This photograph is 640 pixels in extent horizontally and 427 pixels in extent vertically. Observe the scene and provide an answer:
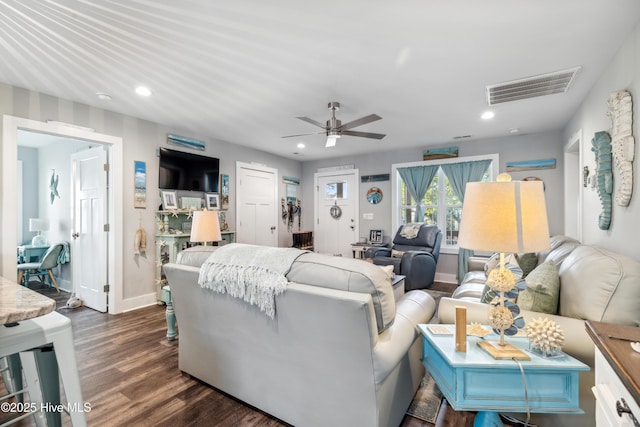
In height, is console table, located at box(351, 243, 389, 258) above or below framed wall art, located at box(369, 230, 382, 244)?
below

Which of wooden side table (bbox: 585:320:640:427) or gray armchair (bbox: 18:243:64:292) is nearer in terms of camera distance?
wooden side table (bbox: 585:320:640:427)

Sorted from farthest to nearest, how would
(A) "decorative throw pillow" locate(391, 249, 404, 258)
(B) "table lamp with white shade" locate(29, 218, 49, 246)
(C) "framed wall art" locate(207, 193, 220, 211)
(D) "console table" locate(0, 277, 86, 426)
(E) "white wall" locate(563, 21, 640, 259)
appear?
(B) "table lamp with white shade" locate(29, 218, 49, 246), (C) "framed wall art" locate(207, 193, 220, 211), (A) "decorative throw pillow" locate(391, 249, 404, 258), (E) "white wall" locate(563, 21, 640, 259), (D) "console table" locate(0, 277, 86, 426)

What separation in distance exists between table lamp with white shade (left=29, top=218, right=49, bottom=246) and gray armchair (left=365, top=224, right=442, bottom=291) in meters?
5.58

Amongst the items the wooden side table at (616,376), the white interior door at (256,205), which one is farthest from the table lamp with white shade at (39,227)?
the wooden side table at (616,376)

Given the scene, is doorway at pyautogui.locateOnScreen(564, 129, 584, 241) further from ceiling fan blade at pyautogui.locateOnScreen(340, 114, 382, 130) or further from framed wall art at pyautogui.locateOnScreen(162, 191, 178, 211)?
framed wall art at pyautogui.locateOnScreen(162, 191, 178, 211)

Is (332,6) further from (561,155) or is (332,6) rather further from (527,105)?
(561,155)

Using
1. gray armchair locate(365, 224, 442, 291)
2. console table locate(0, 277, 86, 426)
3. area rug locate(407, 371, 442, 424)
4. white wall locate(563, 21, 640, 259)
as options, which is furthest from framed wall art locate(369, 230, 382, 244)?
console table locate(0, 277, 86, 426)

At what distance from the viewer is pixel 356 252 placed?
568 cm

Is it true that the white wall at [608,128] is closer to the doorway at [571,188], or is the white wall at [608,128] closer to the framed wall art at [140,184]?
the doorway at [571,188]

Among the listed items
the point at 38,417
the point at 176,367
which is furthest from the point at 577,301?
the point at 38,417

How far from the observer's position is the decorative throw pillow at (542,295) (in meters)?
1.61

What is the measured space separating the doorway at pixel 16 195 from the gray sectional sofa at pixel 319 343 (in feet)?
7.32

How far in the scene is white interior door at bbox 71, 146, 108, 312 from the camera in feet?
11.8

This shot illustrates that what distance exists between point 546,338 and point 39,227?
269 inches
